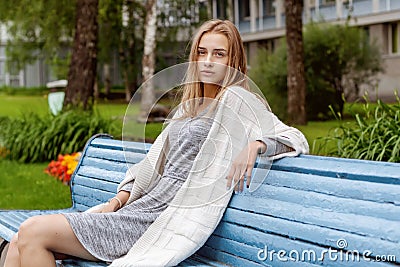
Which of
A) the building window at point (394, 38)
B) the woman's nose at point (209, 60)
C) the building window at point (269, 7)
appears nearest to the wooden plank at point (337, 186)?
the woman's nose at point (209, 60)

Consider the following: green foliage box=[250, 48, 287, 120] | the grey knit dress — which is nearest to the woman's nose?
the grey knit dress

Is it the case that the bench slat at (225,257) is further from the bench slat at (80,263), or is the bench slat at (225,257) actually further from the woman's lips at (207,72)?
the woman's lips at (207,72)

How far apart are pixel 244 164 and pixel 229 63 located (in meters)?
0.52

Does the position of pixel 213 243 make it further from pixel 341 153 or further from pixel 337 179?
pixel 341 153

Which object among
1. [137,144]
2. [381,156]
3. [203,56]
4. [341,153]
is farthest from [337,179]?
[341,153]

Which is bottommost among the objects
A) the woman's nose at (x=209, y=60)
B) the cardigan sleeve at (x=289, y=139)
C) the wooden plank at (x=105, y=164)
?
the wooden plank at (x=105, y=164)

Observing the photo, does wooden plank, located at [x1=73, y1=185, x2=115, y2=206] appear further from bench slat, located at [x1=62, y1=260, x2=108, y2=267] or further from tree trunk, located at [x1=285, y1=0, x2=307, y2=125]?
tree trunk, located at [x1=285, y1=0, x2=307, y2=125]

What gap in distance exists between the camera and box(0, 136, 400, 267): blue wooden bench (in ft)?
9.34

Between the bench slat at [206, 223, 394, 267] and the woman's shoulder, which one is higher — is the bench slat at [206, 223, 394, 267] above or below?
below

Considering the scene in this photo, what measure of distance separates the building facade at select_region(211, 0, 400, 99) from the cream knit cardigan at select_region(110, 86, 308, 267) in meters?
19.2

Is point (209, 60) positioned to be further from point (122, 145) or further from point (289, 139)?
point (122, 145)

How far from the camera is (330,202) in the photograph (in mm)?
3100

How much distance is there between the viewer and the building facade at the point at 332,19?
2795cm

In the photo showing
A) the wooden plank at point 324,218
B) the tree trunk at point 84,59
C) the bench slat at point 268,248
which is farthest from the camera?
the tree trunk at point 84,59
